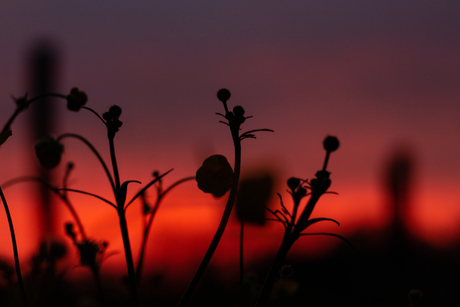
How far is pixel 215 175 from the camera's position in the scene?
58 centimetres

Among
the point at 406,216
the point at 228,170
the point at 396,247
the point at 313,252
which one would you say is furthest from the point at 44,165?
the point at 406,216

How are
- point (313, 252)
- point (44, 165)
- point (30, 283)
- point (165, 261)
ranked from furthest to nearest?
1. point (313, 252)
2. point (165, 261)
3. point (30, 283)
4. point (44, 165)

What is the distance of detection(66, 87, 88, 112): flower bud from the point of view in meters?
0.64

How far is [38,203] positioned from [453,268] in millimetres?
4297

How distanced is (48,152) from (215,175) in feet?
1.16

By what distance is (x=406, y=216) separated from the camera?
22.9 ft

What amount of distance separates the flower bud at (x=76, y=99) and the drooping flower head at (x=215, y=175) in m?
0.22

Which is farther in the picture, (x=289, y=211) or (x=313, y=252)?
(x=313, y=252)

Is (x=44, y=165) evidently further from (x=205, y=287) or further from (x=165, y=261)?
(x=205, y=287)

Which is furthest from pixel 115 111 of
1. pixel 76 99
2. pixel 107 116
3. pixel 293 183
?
pixel 293 183

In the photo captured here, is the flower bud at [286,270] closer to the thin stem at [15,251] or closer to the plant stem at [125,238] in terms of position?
the plant stem at [125,238]

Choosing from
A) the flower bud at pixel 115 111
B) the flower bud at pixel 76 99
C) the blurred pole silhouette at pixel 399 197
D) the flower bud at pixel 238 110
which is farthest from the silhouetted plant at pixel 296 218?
the blurred pole silhouette at pixel 399 197

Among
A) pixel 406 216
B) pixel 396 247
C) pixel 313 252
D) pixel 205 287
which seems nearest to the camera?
pixel 205 287

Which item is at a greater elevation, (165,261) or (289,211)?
(289,211)
